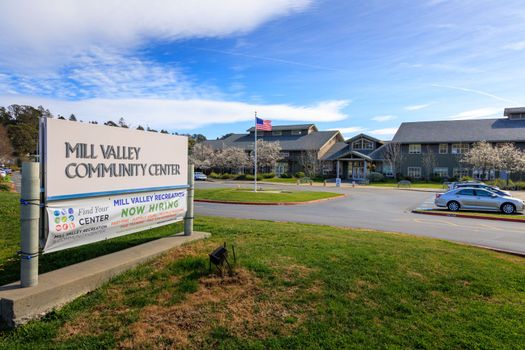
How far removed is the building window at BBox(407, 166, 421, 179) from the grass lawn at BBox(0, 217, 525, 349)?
5028cm

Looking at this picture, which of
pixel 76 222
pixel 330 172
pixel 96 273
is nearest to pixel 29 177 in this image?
pixel 76 222

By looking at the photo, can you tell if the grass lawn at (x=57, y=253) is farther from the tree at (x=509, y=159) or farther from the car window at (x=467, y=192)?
the tree at (x=509, y=159)

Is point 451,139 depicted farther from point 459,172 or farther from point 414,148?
point 414,148

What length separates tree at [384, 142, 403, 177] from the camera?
177 ft

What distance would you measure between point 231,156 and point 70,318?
6087cm

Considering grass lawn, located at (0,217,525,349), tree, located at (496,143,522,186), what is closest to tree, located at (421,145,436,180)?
tree, located at (496,143,522,186)

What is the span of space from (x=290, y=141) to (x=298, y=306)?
6343 centimetres

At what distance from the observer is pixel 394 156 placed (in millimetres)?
53906

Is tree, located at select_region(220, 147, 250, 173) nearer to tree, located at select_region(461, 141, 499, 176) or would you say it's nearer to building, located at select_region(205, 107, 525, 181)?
building, located at select_region(205, 107, 525, 181)

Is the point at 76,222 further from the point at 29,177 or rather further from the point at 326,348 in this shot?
the point at 326,348

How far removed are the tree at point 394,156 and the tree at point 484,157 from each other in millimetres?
9367

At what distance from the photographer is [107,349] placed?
346 cm

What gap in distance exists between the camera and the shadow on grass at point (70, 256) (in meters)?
5.27

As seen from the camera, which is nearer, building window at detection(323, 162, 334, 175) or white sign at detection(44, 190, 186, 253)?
white sign at detection(44, 190, 186, 253)
